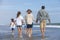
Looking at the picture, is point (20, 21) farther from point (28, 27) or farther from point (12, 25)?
point (12, 25)

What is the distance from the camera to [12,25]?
2319cm

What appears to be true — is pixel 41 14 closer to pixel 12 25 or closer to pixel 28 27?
pixel 28 27

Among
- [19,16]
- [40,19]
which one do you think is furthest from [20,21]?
[40,19]

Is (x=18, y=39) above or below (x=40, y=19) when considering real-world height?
below

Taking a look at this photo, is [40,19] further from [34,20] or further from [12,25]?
[12,25]

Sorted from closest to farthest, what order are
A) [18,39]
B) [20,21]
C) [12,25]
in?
[18,39] → [20,21] → [12,25]

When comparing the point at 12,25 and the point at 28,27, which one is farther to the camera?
the point at 12,25

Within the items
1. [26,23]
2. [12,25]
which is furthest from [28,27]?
[12,25]

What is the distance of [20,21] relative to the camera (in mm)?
20219

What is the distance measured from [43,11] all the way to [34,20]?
0.94 m

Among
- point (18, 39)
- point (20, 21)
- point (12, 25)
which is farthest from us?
point (12, 25)

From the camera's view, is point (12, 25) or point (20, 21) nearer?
point (20, 21)

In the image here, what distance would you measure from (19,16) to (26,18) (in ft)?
1.89

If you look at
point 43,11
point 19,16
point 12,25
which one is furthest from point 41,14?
point 12,25
